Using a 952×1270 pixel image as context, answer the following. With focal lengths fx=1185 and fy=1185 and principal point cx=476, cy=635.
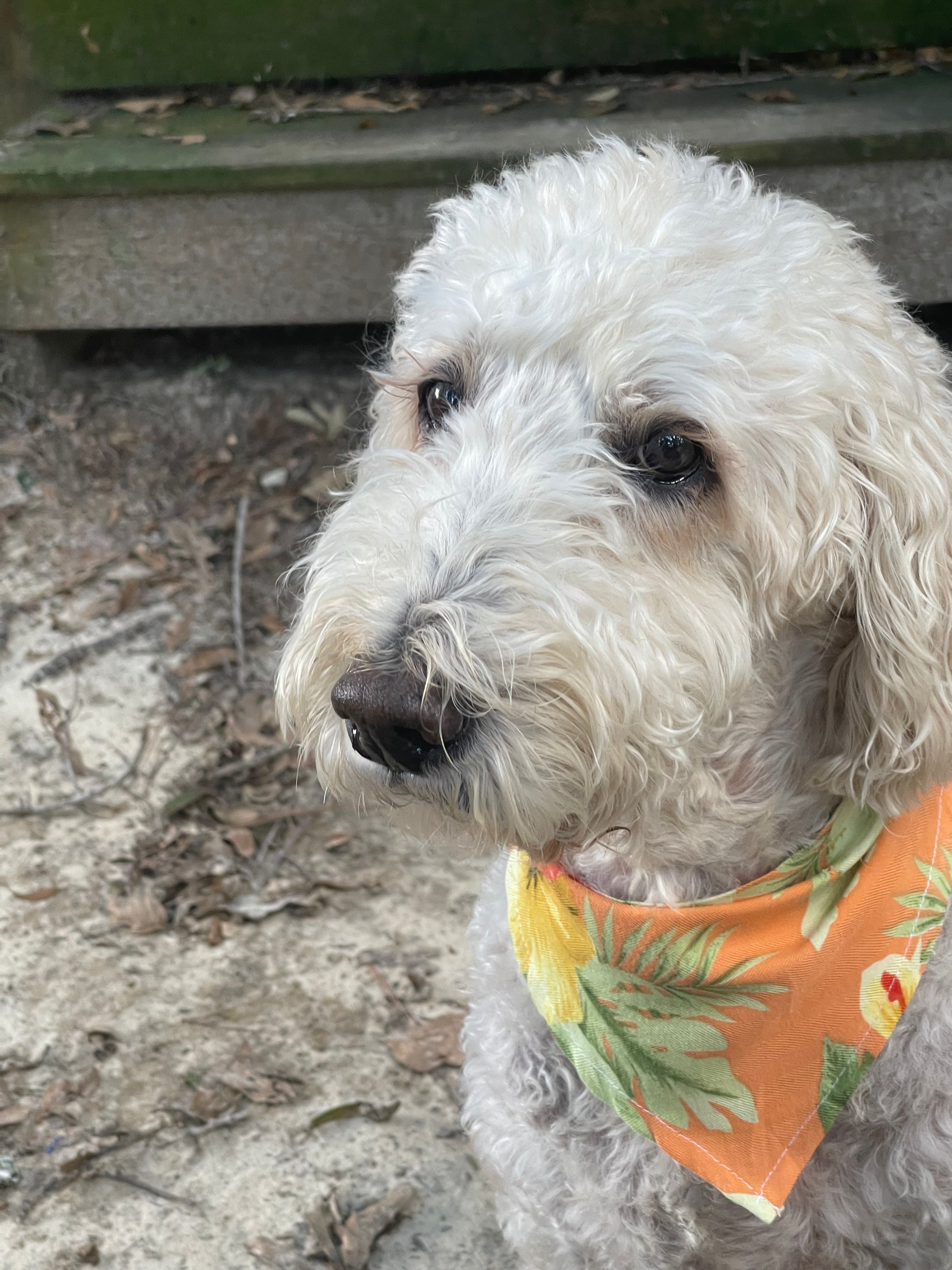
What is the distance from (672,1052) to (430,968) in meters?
1.24

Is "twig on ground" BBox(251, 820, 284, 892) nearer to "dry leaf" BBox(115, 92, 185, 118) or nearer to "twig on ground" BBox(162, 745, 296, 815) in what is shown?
"twig on ground" BBox(162, 745, 296, 815)

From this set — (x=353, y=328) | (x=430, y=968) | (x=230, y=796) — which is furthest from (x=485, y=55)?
(x=430, y=968)

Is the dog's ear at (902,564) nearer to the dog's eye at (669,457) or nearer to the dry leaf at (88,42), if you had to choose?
the dog's eye at (669,457)

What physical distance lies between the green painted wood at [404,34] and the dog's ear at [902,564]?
298 cm

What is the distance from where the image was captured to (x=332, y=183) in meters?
3.96

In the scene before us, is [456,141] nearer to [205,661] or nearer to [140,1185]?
[205,661]

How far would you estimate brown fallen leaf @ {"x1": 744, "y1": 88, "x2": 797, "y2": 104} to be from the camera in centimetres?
395

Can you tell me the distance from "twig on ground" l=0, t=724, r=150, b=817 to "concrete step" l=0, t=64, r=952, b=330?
166 cm

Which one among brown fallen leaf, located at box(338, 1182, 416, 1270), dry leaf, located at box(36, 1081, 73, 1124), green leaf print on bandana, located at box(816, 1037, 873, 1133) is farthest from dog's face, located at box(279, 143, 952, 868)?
dry leaf, located at box(36, 1081, 73, 1124)

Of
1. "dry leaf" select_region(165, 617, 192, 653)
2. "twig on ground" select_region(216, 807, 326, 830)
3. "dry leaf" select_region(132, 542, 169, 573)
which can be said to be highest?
"dry leaf" select_region(132, 542, 169, 573)

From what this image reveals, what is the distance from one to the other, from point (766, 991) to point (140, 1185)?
147 centimetres

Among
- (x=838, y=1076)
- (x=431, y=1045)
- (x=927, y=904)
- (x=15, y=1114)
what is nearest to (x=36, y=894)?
(x=15, y=1114)

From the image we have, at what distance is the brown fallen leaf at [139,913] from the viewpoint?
3.07 m

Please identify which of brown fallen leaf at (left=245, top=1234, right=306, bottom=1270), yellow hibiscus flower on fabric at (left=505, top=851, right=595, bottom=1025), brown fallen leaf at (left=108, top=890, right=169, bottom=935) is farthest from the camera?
brown fallen leaf at (left=108, top=890, right=169, bottom=935)
